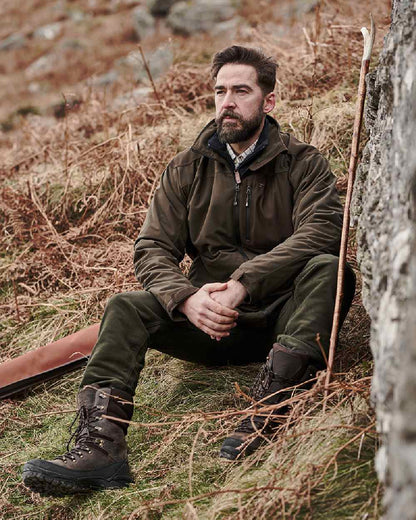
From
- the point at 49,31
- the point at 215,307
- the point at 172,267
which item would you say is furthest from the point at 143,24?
the point at 215,307

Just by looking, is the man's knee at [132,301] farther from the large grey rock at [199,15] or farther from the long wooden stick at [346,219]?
the large grey rock at [199,15]

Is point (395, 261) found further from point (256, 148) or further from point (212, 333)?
point (256, 148)

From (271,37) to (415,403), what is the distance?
7473 millimetres

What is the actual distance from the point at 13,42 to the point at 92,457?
1817 centimetres

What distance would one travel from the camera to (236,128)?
3.99m

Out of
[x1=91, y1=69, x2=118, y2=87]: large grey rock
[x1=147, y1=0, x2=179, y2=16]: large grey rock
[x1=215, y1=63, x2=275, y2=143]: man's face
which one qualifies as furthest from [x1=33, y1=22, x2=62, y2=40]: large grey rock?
[x1=215, y1=63, x2=275, y2=143]: man's face

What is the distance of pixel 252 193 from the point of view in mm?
3922

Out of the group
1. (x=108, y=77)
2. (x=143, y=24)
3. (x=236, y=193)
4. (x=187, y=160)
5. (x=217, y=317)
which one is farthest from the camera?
(x=143, y=24)

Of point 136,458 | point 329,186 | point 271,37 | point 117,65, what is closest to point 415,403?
point 136,458

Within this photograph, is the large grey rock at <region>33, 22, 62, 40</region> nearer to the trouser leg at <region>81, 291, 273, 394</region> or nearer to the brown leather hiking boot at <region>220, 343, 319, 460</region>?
the trouser leg at <region>81, 291, 273, 394</region>

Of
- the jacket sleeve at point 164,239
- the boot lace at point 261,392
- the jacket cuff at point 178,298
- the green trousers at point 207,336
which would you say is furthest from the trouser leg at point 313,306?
the jacket sleeve at point 164,239

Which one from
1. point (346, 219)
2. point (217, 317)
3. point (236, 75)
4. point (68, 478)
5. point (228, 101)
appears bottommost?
point (68, 478)

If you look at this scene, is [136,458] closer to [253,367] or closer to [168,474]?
[168,474]

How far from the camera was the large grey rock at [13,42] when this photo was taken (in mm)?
19016
